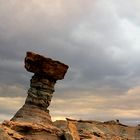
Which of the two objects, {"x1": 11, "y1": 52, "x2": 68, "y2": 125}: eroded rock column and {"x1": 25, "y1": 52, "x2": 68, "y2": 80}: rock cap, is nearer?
{"x1": 11, "y1": 52, "x2": 68, "y2": 125}: eroded rock column

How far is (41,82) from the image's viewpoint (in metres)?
81.2

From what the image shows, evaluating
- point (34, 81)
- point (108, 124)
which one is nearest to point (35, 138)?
point (34, 81)

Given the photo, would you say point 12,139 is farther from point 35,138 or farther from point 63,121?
point 63,121

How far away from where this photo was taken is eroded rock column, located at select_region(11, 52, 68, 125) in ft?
263

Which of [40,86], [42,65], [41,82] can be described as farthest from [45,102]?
[42,65]

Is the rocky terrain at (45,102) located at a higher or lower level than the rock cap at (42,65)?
lower

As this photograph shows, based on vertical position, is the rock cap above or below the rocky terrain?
above

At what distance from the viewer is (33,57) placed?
8019cm

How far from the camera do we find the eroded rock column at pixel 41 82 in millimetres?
80125

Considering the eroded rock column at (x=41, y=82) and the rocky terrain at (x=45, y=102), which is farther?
the eroded rock column at (x=41, y=82)

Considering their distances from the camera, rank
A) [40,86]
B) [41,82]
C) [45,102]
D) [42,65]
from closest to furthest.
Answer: [42,65] < [40,86] < [41,82] < [45,102]

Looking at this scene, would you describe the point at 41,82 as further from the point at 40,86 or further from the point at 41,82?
the point at 40,86

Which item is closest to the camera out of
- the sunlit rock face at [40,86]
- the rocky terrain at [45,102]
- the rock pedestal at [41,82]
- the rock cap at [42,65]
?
the rocky terrain at [45,102]

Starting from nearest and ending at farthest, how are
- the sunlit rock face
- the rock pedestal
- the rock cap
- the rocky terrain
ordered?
the rocky terrain, the sunlit rock face, the rock pedestal, the rock cap
